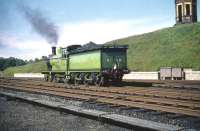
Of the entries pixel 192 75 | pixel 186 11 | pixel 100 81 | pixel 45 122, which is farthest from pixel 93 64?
pixel 186 11

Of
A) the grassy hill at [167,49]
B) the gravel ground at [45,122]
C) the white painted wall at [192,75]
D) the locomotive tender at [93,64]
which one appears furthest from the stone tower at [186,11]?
the gravel ground at [45,122]

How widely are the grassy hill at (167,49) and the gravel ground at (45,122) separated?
114ft

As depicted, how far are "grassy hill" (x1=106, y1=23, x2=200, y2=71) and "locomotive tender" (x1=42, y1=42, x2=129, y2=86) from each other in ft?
69.8

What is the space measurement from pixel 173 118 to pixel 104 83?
14.7 meters

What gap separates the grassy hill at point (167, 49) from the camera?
1860 inches

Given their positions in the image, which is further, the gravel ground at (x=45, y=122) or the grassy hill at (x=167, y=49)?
the grassy hill at (x=167, y=49)

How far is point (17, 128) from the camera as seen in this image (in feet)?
27.9

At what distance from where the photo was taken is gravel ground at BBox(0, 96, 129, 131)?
835 cm

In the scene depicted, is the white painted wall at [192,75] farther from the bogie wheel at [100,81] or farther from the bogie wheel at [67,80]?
the bogie wheel at [67,80]

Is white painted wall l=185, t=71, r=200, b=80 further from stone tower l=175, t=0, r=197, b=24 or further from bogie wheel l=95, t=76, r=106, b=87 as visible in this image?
stone tower l=175, t=0, r=197, b=24

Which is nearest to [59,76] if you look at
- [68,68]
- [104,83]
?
[68,68]

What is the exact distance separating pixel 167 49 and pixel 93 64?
33.4 m

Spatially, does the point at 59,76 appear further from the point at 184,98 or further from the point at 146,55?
the point at 146,55

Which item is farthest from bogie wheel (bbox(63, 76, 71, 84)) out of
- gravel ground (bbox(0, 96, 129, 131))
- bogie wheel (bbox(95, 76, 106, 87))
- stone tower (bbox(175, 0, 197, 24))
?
stone tower (bbox(175, 0, 197, 24))
